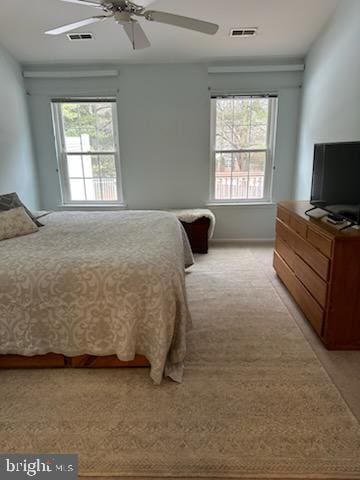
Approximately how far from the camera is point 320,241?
2.17 m

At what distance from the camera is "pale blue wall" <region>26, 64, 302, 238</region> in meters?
4.15

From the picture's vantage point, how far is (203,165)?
442cm

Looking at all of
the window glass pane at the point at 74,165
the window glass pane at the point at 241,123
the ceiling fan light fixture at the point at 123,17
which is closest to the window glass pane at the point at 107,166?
the window glass pane at the point at 74,165

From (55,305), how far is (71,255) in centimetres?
34

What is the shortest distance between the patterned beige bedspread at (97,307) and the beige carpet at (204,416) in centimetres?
17

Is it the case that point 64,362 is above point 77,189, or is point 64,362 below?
below

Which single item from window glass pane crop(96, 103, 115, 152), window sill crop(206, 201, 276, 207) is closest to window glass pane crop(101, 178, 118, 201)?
window glass pane crop(96, 103, 115, 152)

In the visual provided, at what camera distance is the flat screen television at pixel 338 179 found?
2.10 m

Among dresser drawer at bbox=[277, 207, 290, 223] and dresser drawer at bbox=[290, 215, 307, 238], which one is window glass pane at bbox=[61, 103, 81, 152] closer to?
dresser drawer at bbox=[277, 207, 290, 223]

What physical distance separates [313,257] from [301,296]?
17.4 inches

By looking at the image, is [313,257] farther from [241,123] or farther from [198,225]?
[241,123]

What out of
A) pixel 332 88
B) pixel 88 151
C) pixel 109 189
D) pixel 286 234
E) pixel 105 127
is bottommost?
pixel 286 234

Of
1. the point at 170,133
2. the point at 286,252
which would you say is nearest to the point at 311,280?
the point at 286,252

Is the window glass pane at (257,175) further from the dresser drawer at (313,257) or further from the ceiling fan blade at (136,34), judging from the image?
the ceiling fan blade at (136,34)
